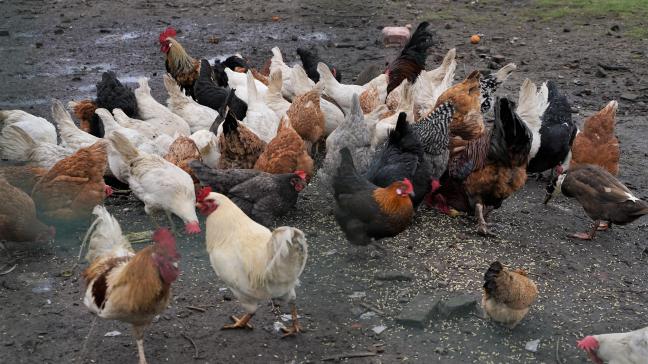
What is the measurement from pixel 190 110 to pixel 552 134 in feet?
13.8

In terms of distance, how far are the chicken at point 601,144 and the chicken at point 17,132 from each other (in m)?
5.61

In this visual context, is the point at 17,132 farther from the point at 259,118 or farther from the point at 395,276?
the point at 395,276

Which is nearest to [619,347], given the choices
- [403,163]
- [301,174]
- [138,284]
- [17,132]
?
[403,163]

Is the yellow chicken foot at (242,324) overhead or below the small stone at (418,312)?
below

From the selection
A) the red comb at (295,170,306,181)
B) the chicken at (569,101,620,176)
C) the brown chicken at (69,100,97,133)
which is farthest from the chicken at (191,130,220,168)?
the chicken at (569,101,620,176)

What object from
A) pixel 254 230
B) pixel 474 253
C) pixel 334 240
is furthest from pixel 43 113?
pixel 474 253

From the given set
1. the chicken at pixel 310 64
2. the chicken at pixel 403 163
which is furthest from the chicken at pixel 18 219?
the chicken at pixel 310 64

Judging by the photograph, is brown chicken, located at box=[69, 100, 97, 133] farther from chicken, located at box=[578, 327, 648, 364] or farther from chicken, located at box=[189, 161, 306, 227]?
chicken, located at box=[578, 327, 648, 364]

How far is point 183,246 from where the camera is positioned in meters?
5.76

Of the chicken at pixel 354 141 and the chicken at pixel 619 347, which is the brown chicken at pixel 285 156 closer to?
the chicken at pixel 354 141

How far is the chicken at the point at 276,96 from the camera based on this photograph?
7961mm

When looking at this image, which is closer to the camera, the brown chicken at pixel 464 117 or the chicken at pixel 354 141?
the chicken at pixel 354 141

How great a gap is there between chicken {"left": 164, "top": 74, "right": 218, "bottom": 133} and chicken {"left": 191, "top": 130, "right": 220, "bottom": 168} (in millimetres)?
991

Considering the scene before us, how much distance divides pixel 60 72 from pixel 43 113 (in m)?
2.02
